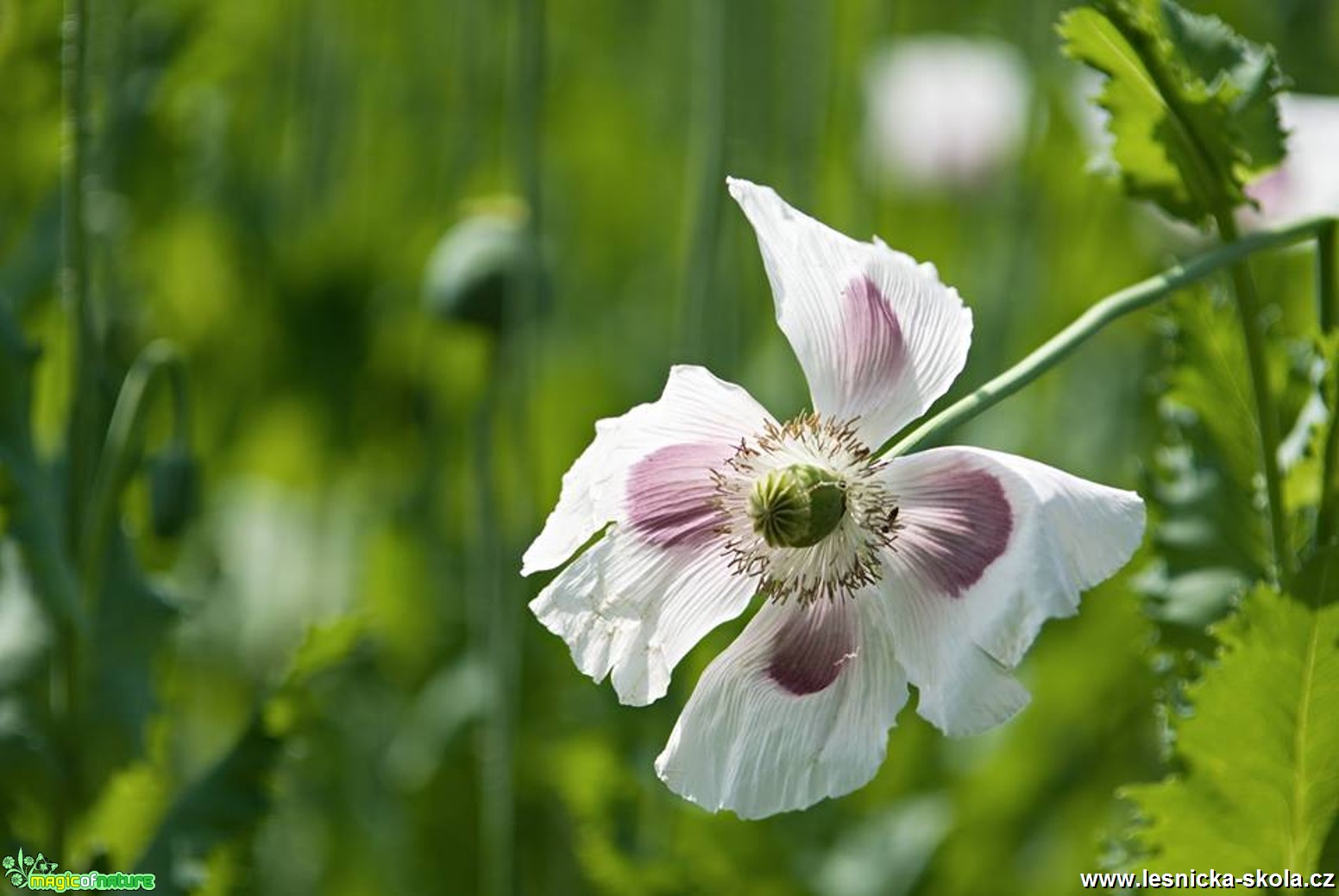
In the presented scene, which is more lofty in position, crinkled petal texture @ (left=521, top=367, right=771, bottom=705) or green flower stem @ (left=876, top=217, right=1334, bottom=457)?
green flower stem @ (left=876, top=217, right=1334, bottom=457)

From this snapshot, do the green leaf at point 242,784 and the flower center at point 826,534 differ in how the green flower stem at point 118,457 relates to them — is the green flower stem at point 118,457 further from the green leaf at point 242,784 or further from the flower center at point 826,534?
the flower center at point 826,534

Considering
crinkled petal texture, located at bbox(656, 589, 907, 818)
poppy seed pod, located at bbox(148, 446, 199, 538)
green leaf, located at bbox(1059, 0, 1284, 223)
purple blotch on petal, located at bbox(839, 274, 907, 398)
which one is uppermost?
green leaf, located at bbox(1059, 0, 1284, 223)

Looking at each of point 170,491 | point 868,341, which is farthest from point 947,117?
point 868,341

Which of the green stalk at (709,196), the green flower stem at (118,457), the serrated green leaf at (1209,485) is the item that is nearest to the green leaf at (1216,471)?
the serrated green leaf at (1209,485)

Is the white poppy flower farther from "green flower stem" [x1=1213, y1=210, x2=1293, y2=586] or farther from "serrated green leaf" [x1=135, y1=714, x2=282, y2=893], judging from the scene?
"serrated green leaf" [x1=135, y1=714, x2=282, y2=893]

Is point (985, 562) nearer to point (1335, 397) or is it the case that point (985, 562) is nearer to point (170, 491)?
point (1335, 397)

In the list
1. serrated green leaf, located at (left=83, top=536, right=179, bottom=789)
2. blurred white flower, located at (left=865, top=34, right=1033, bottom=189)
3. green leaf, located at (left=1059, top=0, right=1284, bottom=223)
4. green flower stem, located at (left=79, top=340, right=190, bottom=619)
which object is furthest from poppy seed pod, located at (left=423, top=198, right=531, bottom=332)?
blurred white flower, located at (left=865, top=34, right=1033, bottom=189)

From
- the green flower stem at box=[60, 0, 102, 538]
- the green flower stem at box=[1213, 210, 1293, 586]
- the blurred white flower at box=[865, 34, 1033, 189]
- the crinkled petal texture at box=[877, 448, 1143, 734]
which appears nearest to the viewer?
the crinkled petal texture at box=[877, 448, 1143, 734]
